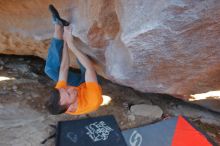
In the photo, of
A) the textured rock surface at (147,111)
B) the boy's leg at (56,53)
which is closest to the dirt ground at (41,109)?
the textured rock surface at (147,111)

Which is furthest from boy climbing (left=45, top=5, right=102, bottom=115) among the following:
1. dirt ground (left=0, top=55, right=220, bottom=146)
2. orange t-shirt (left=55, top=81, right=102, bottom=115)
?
dirt ground (left=0, top=55, right=220, bottom=146)

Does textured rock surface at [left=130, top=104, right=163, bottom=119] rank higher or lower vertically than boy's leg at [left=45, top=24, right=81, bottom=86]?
lower

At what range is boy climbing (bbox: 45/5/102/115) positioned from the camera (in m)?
2.18

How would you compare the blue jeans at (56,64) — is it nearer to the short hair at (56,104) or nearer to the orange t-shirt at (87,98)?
the orange t-shirt at (87,98)

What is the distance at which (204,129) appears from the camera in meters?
2.74

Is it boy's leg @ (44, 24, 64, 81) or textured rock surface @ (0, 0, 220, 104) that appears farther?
boy's leg @ (44, 24, 64, 81)

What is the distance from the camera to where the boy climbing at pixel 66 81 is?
2184 millimetres

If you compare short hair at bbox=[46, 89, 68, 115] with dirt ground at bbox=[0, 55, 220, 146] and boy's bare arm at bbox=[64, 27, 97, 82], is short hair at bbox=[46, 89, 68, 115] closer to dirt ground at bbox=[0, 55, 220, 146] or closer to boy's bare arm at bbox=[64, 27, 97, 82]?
boy's bare arm at bbox=[64, 27, 97, 82]

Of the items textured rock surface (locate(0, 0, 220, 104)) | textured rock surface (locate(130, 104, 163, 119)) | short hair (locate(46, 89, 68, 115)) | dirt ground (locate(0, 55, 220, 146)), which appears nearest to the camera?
textured rock surface (locate(0, 0, 220, 104))

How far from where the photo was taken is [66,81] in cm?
235

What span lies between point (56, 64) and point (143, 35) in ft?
2.62

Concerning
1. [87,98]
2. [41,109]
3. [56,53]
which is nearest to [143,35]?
[87,98]

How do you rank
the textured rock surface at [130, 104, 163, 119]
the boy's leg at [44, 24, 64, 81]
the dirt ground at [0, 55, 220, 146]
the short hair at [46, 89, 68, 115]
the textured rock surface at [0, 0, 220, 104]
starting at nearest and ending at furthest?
the textured rock surface at [0, 0, 220, 104] < the short hair at [46, 89, 68, 115] < the boy's leg at [44, 24, 64, 81] < the dirt ground at [0, 55, 220, 146] < the textured rock surface at [130, 104, 163, 119]

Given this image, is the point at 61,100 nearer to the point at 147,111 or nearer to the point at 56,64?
the point at 56,64
